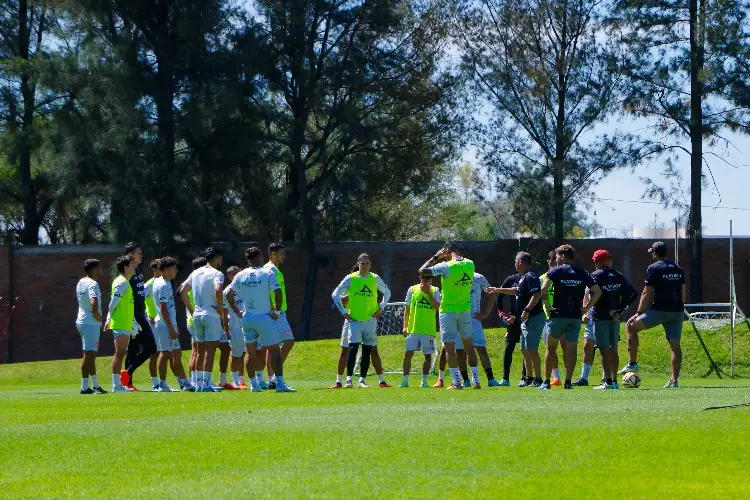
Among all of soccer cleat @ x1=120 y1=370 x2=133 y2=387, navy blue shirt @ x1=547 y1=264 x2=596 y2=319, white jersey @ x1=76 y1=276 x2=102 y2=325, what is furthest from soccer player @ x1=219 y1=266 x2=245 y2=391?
navy blue shirt @ x1=547 y1=264 x2=596 y2=319

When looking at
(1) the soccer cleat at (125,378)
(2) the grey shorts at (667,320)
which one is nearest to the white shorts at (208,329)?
(1) the soccer cleat at (125,378)

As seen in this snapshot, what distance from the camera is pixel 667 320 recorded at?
19172 millimetres

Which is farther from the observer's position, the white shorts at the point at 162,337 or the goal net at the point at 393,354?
the goal net at the point at 393,354

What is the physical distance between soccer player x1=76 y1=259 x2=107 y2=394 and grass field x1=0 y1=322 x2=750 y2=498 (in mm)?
4298

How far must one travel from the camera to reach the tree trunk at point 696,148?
40688mm

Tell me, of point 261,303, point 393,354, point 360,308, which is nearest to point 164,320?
point 261,303

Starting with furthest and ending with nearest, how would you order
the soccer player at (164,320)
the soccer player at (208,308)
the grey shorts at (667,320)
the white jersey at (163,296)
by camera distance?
the white jersey at (163,296) < the soccer player at (164,320) < the soccer player at (208,308) < the grey shorts at (667,320)

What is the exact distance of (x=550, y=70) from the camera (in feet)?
144

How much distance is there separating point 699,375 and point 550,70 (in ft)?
63.2

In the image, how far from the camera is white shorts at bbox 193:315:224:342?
19.8 metres

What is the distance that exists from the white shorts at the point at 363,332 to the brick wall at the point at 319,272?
20737mm

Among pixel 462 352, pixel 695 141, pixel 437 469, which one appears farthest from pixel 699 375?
pixel 437 469

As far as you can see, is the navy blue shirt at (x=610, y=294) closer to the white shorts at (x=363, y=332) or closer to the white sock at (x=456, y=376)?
the white sock at (x=456, y=376)

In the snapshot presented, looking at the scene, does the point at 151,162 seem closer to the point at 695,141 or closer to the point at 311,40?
the point at 311,40
